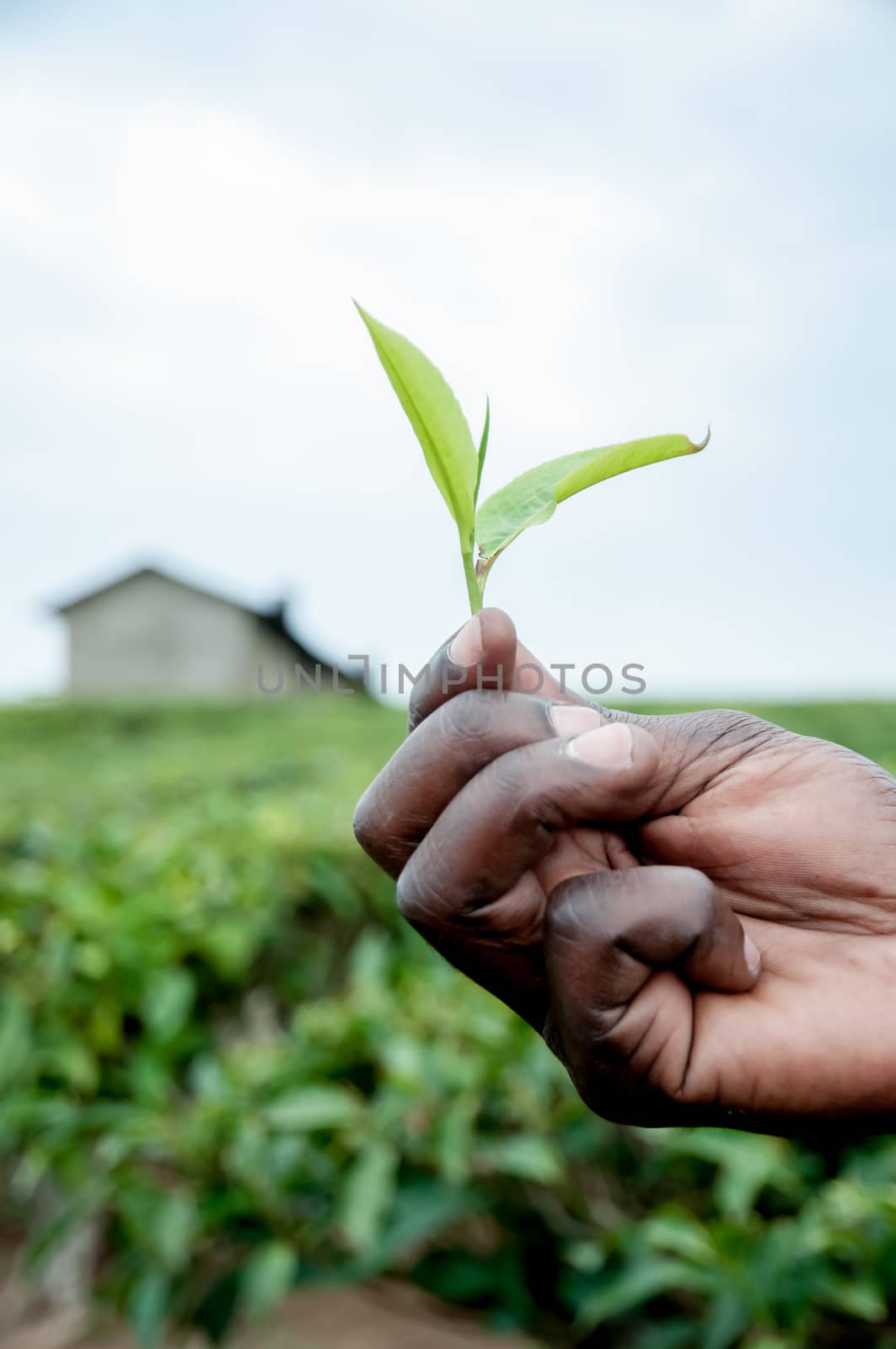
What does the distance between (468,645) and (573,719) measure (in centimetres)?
11

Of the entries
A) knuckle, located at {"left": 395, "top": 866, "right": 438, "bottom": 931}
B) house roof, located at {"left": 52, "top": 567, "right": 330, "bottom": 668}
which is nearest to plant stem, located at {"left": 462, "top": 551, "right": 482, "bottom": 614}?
knuckle, located at {"left": 395, "top": 866, "right": 438, "bottom": 931}

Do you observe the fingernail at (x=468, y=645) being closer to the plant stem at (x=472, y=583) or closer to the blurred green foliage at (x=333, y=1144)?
the plant stem at (x=472, y=583)

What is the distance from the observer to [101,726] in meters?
11.3

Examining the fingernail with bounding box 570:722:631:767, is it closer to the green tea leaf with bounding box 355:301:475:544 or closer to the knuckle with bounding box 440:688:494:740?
the knuckle with bounding box 440:688:494:740

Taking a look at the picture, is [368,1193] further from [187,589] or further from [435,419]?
[187,589]

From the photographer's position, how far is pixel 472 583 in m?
0.88

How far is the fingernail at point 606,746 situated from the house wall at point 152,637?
60.9 feet

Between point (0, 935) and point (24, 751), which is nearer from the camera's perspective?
point (0, 935)

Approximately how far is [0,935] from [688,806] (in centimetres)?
171

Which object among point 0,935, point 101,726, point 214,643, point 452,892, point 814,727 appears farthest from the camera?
point 214,643

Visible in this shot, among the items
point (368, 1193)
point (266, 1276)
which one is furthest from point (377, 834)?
point (266, 1276)

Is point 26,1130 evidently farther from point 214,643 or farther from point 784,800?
point 214,643

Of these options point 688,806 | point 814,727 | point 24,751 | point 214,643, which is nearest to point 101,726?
point 24,751

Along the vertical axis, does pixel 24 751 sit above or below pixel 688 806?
below
